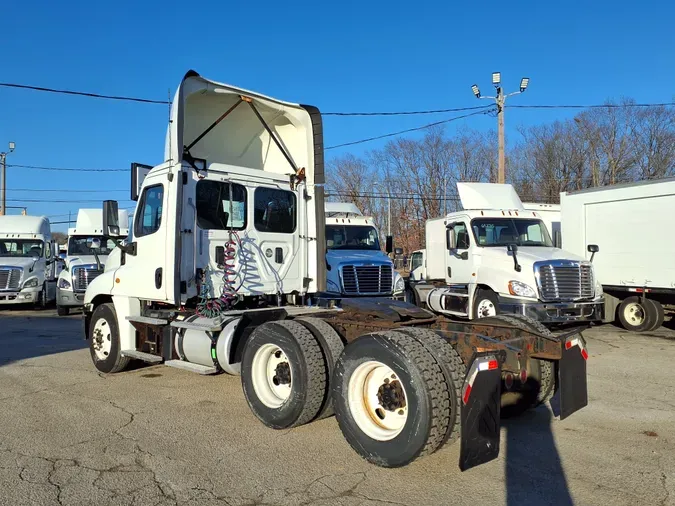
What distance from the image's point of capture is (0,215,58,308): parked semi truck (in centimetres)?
1823

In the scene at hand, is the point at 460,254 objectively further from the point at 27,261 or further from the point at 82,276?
the point at 27,261

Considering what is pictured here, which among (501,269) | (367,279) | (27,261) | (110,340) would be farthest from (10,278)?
(501,269)

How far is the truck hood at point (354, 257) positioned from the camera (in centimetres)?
1112

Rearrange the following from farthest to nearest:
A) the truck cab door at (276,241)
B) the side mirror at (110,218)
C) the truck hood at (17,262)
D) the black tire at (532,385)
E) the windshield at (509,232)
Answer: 1. the truck hood at (17,262)
2. the windshield at (509,232)
3. the truck cab door at (276,241)
4. the side mirror at (110,218)
5. the black tire at (532,385)

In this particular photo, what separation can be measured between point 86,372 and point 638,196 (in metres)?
11.3

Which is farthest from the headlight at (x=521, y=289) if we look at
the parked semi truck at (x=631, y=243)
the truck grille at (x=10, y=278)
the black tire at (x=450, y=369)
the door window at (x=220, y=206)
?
the truck grille at (x=10, y=278)

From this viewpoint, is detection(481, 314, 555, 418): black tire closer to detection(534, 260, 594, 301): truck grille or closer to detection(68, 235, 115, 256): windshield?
detection(534, 260, 594, 301): truck grille

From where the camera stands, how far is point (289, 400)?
5.21 m

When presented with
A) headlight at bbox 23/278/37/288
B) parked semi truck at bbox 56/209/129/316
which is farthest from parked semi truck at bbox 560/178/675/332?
headlight at bbox 23/278/37/288

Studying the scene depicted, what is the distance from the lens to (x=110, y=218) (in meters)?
7.11

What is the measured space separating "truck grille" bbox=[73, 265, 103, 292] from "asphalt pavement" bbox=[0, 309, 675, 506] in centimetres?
967

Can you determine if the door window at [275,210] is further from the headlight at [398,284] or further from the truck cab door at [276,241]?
the headlight at [398,284]

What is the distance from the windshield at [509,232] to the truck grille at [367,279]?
95.6 inches

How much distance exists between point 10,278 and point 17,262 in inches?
25.9
